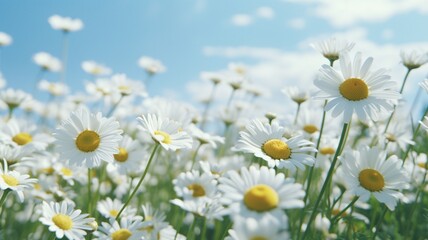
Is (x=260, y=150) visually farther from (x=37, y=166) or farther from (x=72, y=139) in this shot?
(x=37, y=166)

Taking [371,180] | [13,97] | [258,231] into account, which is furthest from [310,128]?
[13,97]

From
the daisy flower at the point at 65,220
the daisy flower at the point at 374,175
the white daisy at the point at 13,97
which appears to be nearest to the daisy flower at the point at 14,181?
the daisy flower at the point at 65,220

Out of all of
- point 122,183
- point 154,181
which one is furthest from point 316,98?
point 154,181

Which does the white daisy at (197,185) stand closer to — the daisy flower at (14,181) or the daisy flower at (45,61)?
the daisy flower at (14,181)

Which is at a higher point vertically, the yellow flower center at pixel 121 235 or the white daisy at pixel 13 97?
the white daisy at pixel 13 97

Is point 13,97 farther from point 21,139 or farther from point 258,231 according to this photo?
point 258,231

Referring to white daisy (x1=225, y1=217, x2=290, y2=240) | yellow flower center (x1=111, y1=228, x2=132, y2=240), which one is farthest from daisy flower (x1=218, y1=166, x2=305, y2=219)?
yellow flower center (x1=111, y1=228, x2=132, y2=240)
